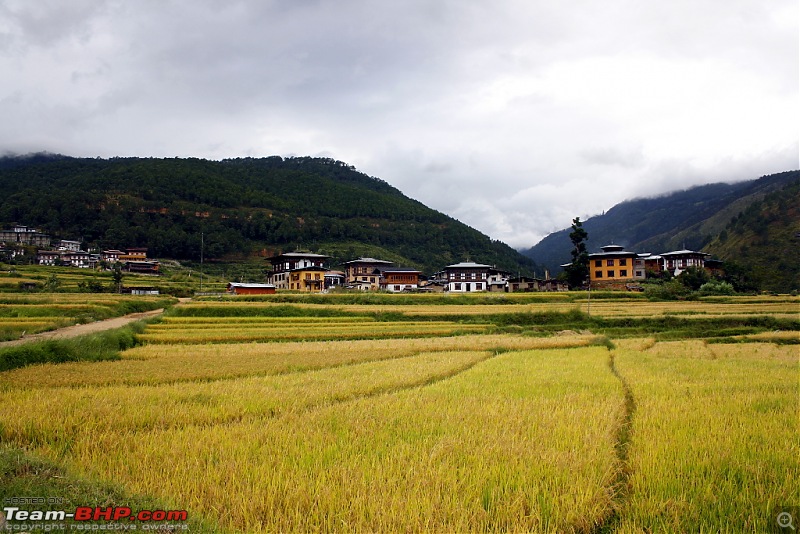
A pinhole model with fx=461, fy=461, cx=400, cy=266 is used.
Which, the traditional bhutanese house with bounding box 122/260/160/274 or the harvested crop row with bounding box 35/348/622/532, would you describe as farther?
the traditional bhutanese house with bounding box 122/260/160/274

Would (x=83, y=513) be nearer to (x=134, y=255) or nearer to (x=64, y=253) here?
(x=64, y=253)

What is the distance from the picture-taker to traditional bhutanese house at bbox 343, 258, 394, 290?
75.6m

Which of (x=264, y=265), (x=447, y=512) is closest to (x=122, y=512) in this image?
(x=447, y=512)

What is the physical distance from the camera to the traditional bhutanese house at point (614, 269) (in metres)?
67.6

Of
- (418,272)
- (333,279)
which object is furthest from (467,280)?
(333,279)

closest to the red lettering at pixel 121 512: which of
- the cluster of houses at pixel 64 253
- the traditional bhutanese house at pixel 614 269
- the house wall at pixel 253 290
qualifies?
the house wall at pixel 253 290

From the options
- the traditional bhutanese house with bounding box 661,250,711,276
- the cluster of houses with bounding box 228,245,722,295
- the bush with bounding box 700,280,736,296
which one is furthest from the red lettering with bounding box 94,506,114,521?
the traditional bhutanese house with bounding box 661,250,711,276

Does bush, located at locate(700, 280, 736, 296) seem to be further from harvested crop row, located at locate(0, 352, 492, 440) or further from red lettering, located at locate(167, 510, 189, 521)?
red lettering, located at locate(167, 510, 189, 521)

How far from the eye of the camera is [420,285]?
258 ft

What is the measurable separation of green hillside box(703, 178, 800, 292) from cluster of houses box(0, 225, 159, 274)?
9822 centimetres

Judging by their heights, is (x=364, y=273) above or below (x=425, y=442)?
above

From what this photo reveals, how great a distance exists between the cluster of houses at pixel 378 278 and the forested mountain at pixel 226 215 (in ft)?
75.2

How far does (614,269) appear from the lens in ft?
225

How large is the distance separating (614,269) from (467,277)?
22.0 meters
